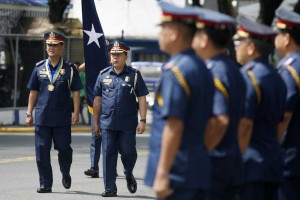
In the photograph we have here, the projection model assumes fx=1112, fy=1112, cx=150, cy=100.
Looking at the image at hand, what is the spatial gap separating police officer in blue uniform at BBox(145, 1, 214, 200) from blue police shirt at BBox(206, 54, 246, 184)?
0.50 metres

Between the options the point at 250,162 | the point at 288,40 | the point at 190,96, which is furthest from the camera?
the point at 288,40

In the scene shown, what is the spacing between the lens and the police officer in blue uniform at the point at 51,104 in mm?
14375

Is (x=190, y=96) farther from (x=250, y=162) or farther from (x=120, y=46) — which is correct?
(x=120, y=46)

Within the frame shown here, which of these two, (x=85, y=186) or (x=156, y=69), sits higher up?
(x=85, y=186)

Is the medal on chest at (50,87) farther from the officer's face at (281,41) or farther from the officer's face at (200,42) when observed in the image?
the officer's face at (200,42)

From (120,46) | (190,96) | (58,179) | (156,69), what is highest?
(190,96)

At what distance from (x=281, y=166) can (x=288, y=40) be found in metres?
1.11

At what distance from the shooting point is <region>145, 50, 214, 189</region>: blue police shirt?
6668 millimetres

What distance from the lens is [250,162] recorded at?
8.09 m

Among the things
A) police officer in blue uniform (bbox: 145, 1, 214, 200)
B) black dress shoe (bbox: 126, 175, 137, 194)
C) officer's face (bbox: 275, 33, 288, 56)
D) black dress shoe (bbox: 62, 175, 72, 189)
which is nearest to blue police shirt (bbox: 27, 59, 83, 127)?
black dress shoe (bbox: 62, 175, 72, 189)

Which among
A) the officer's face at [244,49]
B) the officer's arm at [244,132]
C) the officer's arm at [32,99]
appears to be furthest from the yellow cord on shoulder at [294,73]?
the officer's arm at [32,99]

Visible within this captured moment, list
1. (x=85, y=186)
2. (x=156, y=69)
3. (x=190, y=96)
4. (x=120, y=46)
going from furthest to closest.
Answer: (x=156, y=69)
(x=85, y=186)
(x=120, y=46)
(x=190, y=96)

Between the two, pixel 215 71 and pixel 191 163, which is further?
pixel 215 71

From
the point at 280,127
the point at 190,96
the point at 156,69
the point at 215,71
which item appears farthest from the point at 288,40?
the point at 156,69
